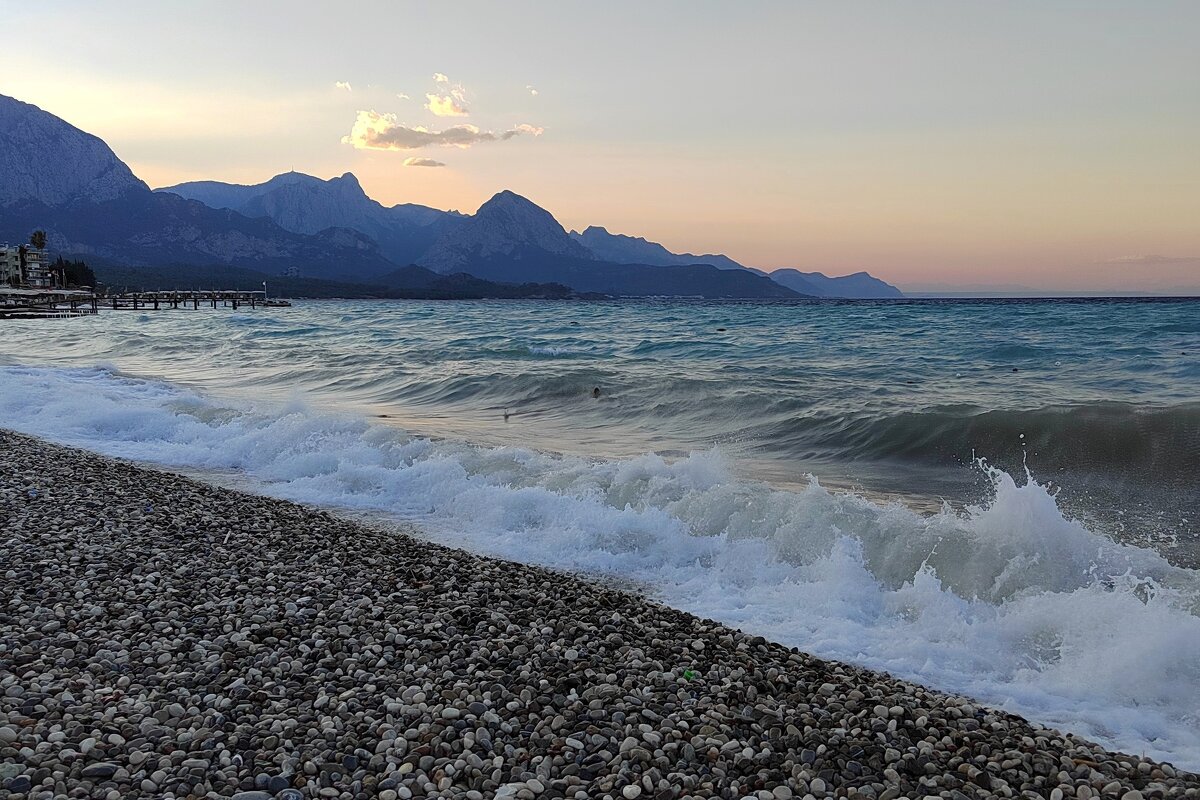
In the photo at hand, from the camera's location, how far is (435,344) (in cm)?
3900

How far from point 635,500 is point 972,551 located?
12.5ft

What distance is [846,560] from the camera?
726 centimetres

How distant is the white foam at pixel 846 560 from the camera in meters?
5.29

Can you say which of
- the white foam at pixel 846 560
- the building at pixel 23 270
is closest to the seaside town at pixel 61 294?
the building at pixel 23 270

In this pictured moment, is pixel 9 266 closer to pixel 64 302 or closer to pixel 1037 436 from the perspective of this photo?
pixel 64 302

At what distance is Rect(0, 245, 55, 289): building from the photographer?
3957 inches

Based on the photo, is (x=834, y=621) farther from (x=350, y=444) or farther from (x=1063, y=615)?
(x=350, y=444)

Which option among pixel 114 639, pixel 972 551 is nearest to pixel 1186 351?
pixel 972 551

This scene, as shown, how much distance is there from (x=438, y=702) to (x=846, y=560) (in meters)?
4.19

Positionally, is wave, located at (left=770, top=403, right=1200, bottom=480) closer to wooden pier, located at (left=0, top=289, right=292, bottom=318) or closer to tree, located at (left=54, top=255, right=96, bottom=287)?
wooden pier, located at (left=0, top=289, right=292, bottom=318)

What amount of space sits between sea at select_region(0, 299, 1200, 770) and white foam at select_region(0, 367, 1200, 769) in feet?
0.09

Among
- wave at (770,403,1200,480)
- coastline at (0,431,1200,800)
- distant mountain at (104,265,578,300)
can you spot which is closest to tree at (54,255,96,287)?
distant mountain at (104,265,578,300)

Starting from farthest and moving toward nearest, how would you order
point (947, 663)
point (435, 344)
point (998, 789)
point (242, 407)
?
point (435, 344), point (242, 407), point (947, 663), point (998, 789)

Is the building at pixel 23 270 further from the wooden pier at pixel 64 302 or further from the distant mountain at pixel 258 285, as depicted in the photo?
the distant mountain at pixel 258 285
